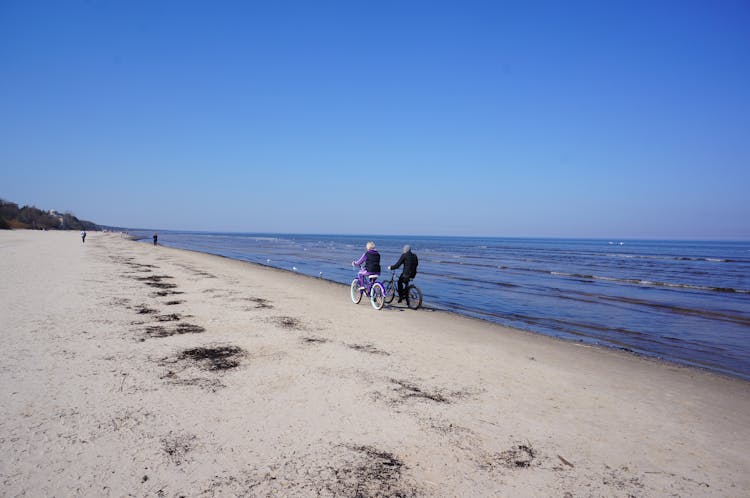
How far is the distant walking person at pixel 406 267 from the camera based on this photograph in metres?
12.7

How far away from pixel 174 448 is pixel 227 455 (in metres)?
0.56

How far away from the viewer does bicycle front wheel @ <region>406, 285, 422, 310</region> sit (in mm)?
13644

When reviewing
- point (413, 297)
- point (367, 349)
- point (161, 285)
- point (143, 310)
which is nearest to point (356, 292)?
point (413, 297)

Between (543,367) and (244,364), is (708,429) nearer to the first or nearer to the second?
(543,367)

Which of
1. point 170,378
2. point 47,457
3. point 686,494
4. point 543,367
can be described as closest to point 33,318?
point 170,378

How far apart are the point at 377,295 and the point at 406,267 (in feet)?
4.44

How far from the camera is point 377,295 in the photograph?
13.1 m

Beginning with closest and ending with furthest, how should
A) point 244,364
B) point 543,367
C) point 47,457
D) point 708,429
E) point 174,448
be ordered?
1. point 47,457
2. point 174,448
3. point 708,429
4. point 244,364
5. point 543,367

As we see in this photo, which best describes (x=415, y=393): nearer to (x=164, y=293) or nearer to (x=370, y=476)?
(x=370, y=476)

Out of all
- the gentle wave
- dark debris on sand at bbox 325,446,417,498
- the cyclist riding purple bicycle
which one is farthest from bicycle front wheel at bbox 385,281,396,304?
the gentle wave

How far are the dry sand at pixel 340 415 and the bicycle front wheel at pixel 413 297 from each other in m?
4.24

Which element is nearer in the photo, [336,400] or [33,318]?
[336,400]

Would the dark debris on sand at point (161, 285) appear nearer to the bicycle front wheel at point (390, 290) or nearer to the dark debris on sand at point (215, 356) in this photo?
the bicycle front wheel at point (390, 290)

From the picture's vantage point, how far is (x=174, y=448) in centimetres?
395
